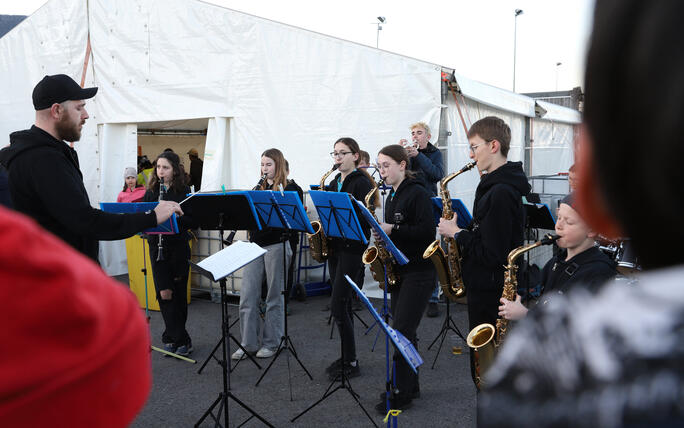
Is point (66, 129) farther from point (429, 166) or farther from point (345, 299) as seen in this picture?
point (429, 166)

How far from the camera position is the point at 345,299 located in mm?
4781

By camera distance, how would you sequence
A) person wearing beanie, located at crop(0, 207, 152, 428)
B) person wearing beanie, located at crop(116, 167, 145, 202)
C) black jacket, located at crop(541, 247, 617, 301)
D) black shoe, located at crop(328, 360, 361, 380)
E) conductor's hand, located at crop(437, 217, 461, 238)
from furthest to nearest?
person wearing beanie, located at crop(116, 167, 145, 202)
black shoe, located at crop(328, 360, 361, 380)
conductor's hand, located at crop(437, 217, 461, 238)
black jacket, located at crop(541, 247, 617, 301)
person wearing beanie, located at crop(0, 207, 152, 428)

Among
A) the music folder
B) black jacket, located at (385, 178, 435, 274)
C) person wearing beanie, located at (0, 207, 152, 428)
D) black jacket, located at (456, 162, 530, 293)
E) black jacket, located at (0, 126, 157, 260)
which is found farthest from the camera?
black jacket, located at (385, 178, 435, 274)

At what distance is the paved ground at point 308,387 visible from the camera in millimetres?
4236

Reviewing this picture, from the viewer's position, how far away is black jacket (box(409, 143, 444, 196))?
6.87 metres

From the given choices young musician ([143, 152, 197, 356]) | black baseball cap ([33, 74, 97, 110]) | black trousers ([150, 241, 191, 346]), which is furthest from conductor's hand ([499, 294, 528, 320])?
black trousers ([150, 241, 191, 346])

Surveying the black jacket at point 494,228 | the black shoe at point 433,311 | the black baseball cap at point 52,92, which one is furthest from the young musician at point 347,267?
the black baseball cap at point 52,92

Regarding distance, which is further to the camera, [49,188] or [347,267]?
[347,267]

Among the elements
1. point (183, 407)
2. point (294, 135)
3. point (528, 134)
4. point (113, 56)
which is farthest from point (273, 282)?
point (528, 134)

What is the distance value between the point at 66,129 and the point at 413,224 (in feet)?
8.27

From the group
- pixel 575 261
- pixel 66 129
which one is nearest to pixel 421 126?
pixel 575 261

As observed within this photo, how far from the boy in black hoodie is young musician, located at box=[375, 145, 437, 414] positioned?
1.98 feet

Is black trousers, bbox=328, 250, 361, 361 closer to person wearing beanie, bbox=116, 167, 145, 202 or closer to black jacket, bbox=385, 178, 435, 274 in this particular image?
black jacket, bbox=385, 178, 435, 274

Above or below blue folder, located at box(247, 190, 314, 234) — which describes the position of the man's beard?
above
